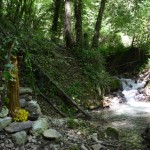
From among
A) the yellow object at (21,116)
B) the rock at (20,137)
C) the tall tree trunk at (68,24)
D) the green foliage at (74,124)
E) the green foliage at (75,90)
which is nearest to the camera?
the rock at (20,137)

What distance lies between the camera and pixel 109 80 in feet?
45.2

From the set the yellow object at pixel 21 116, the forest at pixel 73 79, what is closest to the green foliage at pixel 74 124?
the forest at pixel 73 79

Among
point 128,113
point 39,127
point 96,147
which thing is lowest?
point 128,113

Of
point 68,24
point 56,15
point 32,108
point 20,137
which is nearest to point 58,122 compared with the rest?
point 32,108

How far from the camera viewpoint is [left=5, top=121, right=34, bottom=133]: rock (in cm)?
562

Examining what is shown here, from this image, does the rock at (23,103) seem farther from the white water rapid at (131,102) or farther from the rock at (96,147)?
the white water rapid at (131,102)

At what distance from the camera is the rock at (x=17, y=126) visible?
5625 millimetres

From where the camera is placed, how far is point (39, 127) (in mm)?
5938

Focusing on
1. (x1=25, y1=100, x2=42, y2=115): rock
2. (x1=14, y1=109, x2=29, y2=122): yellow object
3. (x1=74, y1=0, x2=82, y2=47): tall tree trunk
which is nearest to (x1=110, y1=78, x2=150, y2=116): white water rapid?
(x1=74, y1=0, x2=82, y2=47): tall tree trunk

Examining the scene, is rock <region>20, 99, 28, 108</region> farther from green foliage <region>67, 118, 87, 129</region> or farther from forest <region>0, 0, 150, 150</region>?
green foliage <region>67, 118, 87, 129</region>

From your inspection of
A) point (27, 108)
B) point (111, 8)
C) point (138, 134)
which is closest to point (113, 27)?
point (111, 8)

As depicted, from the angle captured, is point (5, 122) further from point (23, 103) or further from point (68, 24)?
point (68, 24)

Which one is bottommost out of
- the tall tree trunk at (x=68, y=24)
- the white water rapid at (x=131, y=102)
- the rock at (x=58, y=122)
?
the white water rapid at (x=131, y=102)

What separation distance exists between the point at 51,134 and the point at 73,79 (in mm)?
6262
